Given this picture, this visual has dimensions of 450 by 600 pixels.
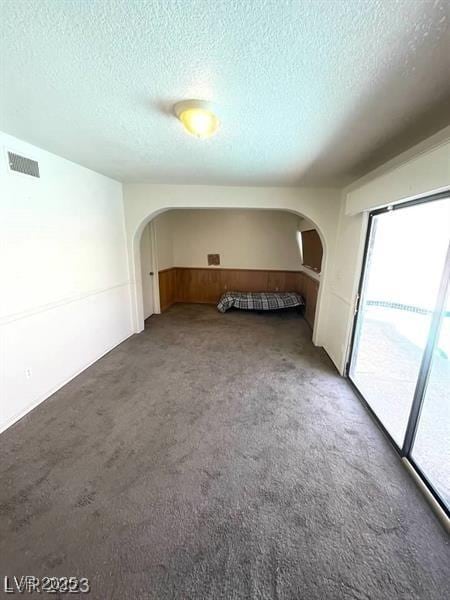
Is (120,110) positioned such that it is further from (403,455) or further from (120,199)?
(403,455)

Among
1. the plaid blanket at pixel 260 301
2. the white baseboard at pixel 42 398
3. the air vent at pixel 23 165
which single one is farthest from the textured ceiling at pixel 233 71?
the plaid blanket at pixel 260 301

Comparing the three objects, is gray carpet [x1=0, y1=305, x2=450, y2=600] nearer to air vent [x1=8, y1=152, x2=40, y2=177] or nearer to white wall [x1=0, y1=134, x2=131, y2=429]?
white wall [x1=0, y1=134, x2=131, y2=429]

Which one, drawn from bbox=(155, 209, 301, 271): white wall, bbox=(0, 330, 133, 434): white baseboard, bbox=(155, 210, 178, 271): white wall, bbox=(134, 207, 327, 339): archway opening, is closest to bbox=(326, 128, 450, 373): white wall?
bbox=(134, 207, 327, 339): archway opening

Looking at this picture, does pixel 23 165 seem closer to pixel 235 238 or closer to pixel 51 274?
pixel 51 274

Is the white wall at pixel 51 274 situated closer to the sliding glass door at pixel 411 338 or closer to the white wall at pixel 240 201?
the white wall at pixel 240 201

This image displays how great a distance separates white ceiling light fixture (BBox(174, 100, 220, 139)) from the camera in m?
1.37

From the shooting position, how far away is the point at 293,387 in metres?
2.68

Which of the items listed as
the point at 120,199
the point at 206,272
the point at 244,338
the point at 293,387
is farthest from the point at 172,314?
the point at 293,387

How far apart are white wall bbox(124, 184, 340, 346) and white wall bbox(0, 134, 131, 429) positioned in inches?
10.9

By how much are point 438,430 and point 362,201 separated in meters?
2.08

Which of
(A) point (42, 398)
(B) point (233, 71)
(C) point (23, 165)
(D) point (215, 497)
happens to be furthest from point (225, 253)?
(D) point (215, 497)

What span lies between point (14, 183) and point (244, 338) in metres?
3.27

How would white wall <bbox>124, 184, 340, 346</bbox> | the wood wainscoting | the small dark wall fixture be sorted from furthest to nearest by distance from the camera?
the small dark wall fixture → the wood wainscoting → white wall <bbox>124, 184, 340, 346</bbox>

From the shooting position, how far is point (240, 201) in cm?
349
